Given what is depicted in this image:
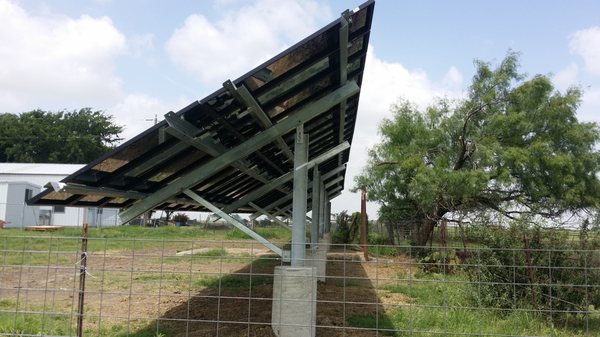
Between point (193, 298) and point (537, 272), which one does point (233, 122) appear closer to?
point (193, 298)

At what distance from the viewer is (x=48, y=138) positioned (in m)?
55.5

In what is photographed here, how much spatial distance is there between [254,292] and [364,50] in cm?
610

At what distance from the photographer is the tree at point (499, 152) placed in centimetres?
1742

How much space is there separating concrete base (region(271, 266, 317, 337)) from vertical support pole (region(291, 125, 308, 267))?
261 millimetres

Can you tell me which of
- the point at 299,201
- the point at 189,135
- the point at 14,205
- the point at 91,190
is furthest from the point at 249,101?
the point at 14,205

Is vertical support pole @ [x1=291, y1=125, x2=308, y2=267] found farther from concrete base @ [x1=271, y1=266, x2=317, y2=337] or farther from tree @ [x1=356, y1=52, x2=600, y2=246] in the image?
tree @ [x1=356, y1=52, x2=600, y2=246]

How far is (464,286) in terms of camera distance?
30.0 ft

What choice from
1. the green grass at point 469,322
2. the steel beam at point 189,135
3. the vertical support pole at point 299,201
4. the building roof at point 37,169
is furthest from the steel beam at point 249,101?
the building roof at point 37,169

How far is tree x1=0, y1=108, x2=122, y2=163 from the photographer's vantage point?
182ft

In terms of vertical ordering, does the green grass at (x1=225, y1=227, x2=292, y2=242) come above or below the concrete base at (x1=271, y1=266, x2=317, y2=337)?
above

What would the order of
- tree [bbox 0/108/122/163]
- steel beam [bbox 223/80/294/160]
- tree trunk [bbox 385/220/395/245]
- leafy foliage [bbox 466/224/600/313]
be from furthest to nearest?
tree [bbox 0/108/122/163] → tree trunk [bbox 385/220/395/245] → leafy foliage [bbox 466/224/600/313] → steel beam [bbox 223/80/294/160]

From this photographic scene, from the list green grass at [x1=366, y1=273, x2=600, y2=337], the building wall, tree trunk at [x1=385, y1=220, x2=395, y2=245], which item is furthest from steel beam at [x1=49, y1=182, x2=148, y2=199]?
the building wall

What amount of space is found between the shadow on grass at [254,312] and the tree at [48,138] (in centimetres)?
4963

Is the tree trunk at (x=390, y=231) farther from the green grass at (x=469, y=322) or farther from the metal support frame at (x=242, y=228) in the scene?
the metal support frame at (x=242, y=228)
